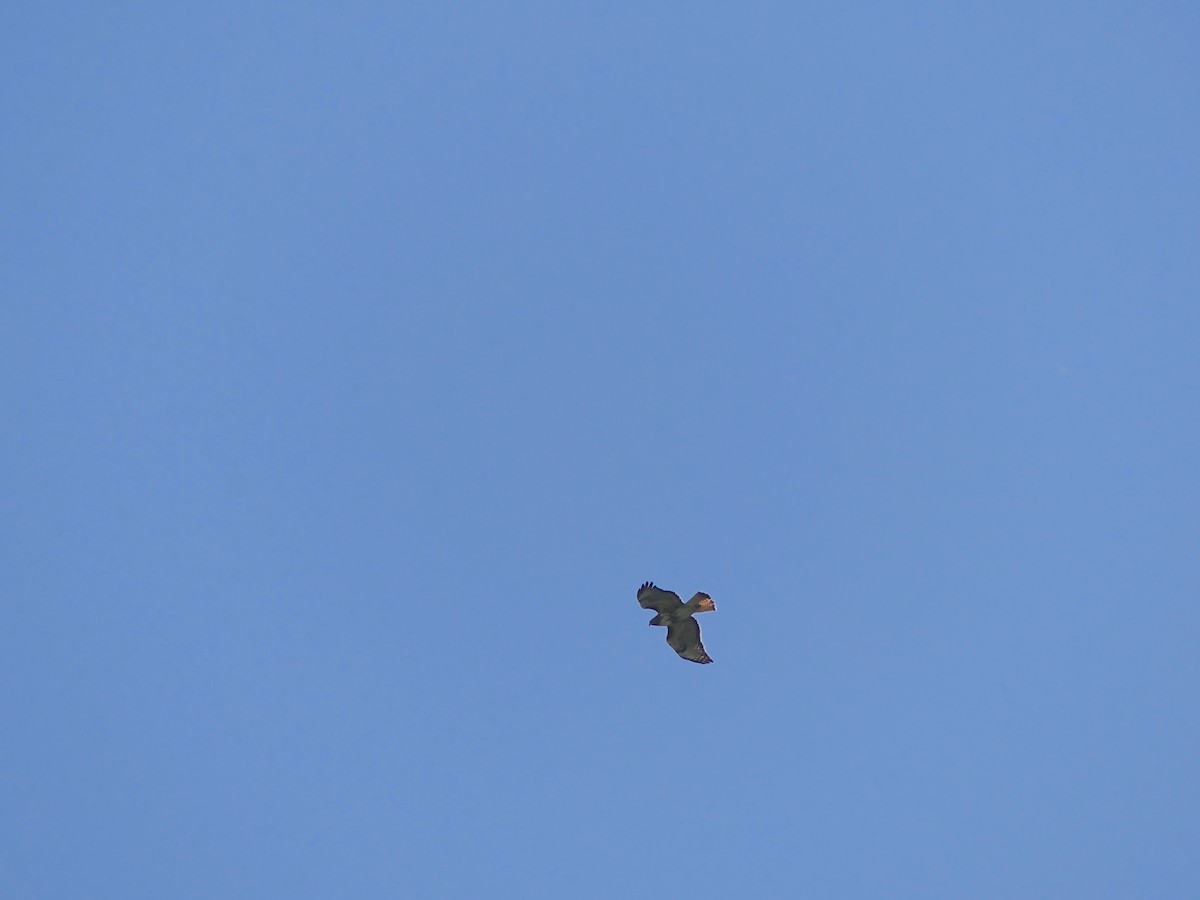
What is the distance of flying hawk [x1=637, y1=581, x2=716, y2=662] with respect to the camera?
74.5ft

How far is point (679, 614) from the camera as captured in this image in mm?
23125

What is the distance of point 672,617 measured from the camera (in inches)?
915

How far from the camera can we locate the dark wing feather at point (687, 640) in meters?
23.5

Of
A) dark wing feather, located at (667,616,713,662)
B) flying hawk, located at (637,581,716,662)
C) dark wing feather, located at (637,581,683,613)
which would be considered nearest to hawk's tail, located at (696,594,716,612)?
flying hawk, located at (637,581,716,662)

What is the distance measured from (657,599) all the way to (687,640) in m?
1.53

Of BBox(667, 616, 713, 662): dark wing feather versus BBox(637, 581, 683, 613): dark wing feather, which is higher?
BBox(637, 581, 683, 613): dark wing feather

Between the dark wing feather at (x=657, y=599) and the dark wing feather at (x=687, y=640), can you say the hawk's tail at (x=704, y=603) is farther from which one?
the dark wing feather at (x=687, y=640)

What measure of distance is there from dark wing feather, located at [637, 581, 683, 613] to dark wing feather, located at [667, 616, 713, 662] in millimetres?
655

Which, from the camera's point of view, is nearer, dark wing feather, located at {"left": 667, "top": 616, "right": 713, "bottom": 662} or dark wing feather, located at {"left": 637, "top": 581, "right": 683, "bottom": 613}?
dark wing feather, located at {"left": 637, "top": 581, "right": 683, "bottom": 613}

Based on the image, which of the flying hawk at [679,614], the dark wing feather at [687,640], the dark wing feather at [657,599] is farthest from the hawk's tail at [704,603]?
the dark wing feather at [687,640]

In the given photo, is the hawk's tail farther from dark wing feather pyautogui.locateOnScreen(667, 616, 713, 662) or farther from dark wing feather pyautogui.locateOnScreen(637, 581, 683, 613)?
dark wing feather pyautogui.locateOnScreen(667, 616, 713, 662)

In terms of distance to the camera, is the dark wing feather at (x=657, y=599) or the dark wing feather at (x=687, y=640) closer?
the dark wing feather at (x=657, y=599)

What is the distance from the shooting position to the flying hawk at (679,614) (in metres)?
22.7

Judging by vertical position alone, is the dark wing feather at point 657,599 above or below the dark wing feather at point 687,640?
above
